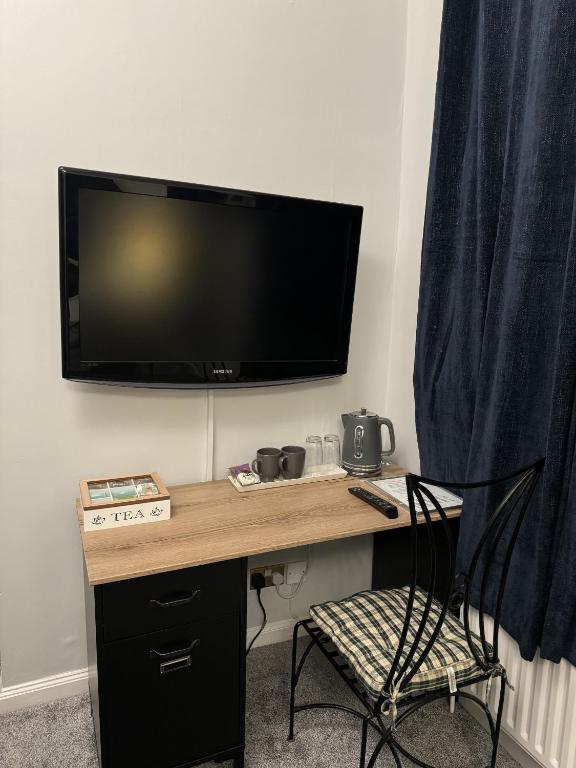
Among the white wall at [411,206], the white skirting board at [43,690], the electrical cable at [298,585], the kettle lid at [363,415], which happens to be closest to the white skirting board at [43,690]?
the white skirting board at [43,690]

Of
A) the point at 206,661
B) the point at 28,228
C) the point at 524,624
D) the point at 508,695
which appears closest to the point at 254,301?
the point at 28,228

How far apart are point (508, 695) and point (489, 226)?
4.46 feet

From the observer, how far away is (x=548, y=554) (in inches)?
57.5

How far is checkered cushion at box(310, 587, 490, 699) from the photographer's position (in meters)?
1.42

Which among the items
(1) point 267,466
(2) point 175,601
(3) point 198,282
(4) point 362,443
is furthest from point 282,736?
(3) point 198,282

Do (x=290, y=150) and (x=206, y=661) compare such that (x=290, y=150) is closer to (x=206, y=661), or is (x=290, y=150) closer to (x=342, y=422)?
(x=342, y=422)

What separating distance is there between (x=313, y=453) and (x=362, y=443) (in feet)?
0.63

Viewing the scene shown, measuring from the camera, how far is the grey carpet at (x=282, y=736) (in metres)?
1.71

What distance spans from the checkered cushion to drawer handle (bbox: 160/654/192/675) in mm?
376

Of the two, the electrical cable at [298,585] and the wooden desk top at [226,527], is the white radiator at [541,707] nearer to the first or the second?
the wooden desk top at [226,527]

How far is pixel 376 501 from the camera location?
1786 mm

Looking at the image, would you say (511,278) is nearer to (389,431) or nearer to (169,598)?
(389,431)

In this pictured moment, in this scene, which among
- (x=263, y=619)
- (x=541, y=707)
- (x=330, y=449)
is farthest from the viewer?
(x=263, y=619)

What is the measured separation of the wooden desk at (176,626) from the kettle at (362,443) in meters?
0.35
